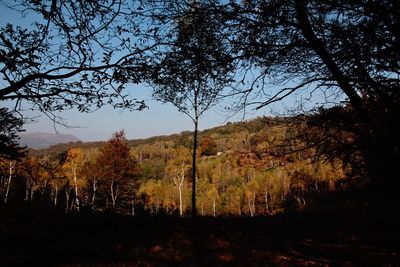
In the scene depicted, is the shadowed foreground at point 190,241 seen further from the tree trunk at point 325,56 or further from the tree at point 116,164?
the tree at point 116,164

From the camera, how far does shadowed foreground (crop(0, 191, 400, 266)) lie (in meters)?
7.46

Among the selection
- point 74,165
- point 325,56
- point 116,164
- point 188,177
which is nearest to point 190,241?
point 325,56

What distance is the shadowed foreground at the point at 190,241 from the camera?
7461 mm

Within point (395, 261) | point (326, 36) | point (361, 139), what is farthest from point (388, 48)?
point (395, 261)

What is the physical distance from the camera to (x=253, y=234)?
10.3m

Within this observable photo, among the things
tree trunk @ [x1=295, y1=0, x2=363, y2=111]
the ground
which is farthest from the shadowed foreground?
tree trunk @ [x1=295, y1=0, x2=363, y2=111]

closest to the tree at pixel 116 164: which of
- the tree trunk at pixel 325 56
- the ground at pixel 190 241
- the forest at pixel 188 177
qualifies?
the forest at pixel 188 177

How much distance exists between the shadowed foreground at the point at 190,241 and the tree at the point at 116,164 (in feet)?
90.9

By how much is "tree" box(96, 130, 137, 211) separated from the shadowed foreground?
90.9 ft

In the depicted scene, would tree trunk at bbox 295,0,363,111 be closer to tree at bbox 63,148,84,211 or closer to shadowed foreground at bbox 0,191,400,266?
shadowed foreground at bbox 0,191,400,266

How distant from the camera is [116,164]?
3812cm

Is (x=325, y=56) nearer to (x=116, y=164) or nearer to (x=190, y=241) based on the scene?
(x=190, y=241)

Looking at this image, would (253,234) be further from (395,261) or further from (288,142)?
(288,142)

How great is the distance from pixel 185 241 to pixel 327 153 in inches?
211
